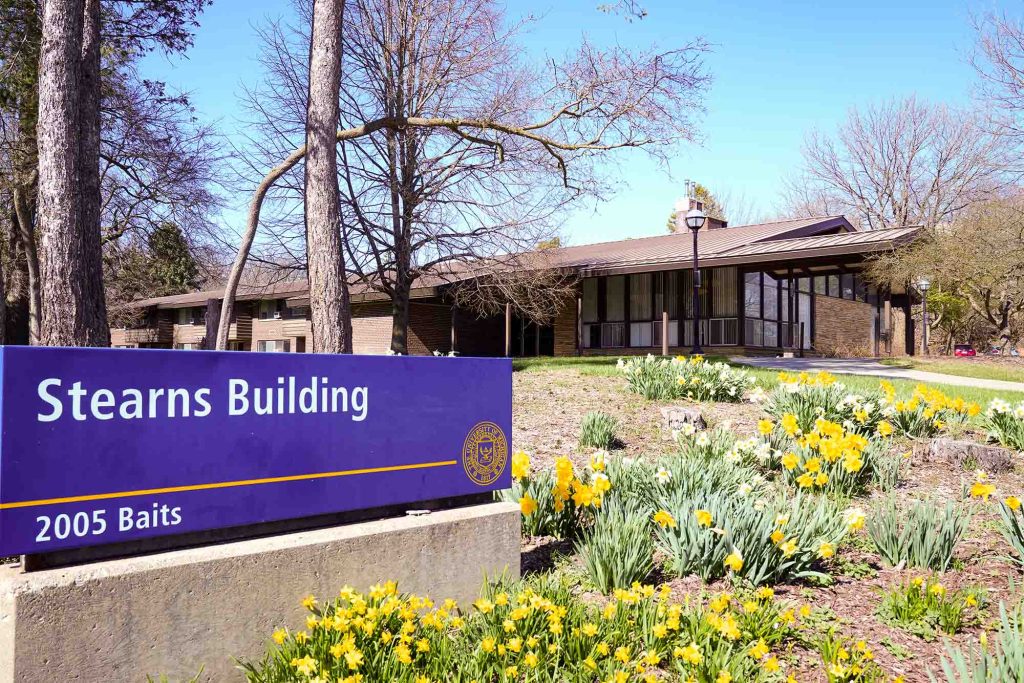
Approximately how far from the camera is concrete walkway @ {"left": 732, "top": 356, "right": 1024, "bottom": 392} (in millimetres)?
14102

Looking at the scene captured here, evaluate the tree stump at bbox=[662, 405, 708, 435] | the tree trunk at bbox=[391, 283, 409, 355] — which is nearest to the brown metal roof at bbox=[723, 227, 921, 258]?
the tree trunk at bbox=[391, 283, 409, 355]

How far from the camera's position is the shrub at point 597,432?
23.8 feet

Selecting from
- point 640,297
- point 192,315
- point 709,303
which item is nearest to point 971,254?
point 709,303

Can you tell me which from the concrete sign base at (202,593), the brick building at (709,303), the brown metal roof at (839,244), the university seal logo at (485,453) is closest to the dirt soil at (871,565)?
the university seal logo at (485,453)

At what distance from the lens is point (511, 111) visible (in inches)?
597

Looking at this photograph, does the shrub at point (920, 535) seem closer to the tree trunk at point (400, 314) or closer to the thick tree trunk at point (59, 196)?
the thick tree trunk at point (59, 196)

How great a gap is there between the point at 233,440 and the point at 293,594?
723 millimetres

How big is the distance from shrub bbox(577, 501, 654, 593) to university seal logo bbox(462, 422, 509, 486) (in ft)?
2.12

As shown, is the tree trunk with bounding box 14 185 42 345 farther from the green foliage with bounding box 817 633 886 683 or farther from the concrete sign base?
the green foliage with bounding box 817 633 886 683

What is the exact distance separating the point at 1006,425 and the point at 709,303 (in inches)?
631

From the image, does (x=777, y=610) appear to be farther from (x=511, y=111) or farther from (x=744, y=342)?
(x=744, y=342)

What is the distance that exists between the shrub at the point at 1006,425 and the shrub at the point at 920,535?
3.17 metres

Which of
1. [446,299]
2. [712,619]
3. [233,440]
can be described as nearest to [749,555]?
[712,619]

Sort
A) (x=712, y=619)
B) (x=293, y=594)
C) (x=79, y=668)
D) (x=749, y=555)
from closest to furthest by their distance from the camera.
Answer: (x=79, y=668) → (x=712, y=619) → (x=293, y=594) → (x=749, y=555)
